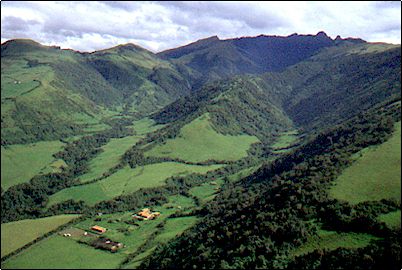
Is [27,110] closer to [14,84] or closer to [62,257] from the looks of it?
[14,84]

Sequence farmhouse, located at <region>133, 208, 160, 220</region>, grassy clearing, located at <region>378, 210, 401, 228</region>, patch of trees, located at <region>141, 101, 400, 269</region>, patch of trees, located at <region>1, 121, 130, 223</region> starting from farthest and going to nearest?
patch of trees, located at <region>1, 121, 130, 223</region> < farmhouse, located at <region>133, 208, 160, 220</region> < patch of trees, located at <region>141, 101, 400, 269</region> < grassy clearing, located at <region>378, 210, 401, 228</region>

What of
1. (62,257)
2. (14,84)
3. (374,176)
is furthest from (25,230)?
(14,84)

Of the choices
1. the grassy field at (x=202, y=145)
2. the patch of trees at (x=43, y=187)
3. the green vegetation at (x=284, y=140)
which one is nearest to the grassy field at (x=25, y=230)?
the patch of trees at (x=43, y=187)

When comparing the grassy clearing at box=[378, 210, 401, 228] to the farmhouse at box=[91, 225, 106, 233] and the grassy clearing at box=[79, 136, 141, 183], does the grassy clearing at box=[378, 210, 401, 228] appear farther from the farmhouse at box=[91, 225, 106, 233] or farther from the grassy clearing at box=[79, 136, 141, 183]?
the grassy clearing at box=[79, 136, 141, 183]

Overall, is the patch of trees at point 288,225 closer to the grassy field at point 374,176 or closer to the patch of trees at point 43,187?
the grassy field at point 374,176

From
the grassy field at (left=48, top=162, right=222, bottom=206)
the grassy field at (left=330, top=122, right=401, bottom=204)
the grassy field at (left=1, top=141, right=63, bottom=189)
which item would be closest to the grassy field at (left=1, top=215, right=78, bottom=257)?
the grassy field at (left=1, top=141, right=63, bottom=189)

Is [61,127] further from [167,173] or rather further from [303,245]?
[303,245]

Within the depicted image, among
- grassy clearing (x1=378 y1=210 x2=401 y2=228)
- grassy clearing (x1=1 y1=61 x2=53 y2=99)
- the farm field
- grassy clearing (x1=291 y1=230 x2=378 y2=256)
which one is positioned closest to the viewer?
grassy clearing (x1=378 y1=210 x2=401 y2=228)
